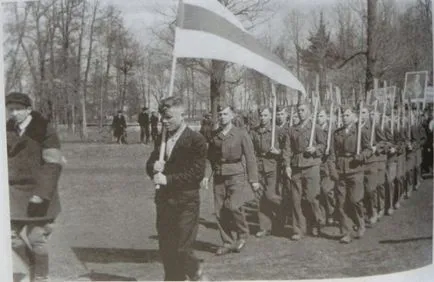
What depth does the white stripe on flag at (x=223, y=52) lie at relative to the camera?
8.48ft

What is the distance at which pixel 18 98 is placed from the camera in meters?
2.63

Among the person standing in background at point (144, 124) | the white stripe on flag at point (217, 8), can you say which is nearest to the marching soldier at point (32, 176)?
the person standing in background at point (144, 124)

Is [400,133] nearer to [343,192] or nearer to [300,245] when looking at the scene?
[343,192]

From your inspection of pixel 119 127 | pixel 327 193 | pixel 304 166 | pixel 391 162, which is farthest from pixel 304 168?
pixel 119 127

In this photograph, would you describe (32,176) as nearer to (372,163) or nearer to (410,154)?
(372,163)

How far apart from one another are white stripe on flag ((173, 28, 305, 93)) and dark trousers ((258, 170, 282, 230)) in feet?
1.11

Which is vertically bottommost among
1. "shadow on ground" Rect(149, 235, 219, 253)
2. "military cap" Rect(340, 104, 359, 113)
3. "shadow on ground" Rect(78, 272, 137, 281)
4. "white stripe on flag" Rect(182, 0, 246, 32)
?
"shadow on ground" Rect(78, 272, 137, 281)

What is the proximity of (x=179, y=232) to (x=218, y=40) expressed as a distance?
25.7 inches

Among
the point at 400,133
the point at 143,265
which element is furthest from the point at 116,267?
the point at 400,133

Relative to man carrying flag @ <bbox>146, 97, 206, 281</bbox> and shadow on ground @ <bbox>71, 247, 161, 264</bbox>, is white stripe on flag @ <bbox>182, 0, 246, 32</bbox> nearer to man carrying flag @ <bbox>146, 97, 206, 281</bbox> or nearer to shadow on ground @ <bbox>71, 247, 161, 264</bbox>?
man carrying flag @ <bbox>146, 97, 206, 281</bbox>

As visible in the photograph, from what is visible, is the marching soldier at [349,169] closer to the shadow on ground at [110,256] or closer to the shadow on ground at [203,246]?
the shadow on ground at [203,246]

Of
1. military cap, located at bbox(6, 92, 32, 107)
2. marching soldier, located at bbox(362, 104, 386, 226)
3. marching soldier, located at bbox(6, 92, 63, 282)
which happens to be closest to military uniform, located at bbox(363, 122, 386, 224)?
marching soldier, located at bbox(362, 104, 386, 226)

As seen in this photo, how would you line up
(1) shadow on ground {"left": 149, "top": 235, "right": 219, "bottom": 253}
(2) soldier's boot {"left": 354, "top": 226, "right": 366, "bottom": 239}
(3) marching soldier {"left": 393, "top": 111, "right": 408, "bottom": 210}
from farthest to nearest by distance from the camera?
(3) marching soldier {"left": 393, "top": 111, "right": 408, "bottom": 210} → (2) soldier's boot {"left": 354, "top": 226, "right": 366, "bottom": 239} → (1) shadow on ground {"left": 149, "top": 235, "right": 219, "bottom": 253}

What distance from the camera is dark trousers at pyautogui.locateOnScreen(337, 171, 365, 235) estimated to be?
2.81m
